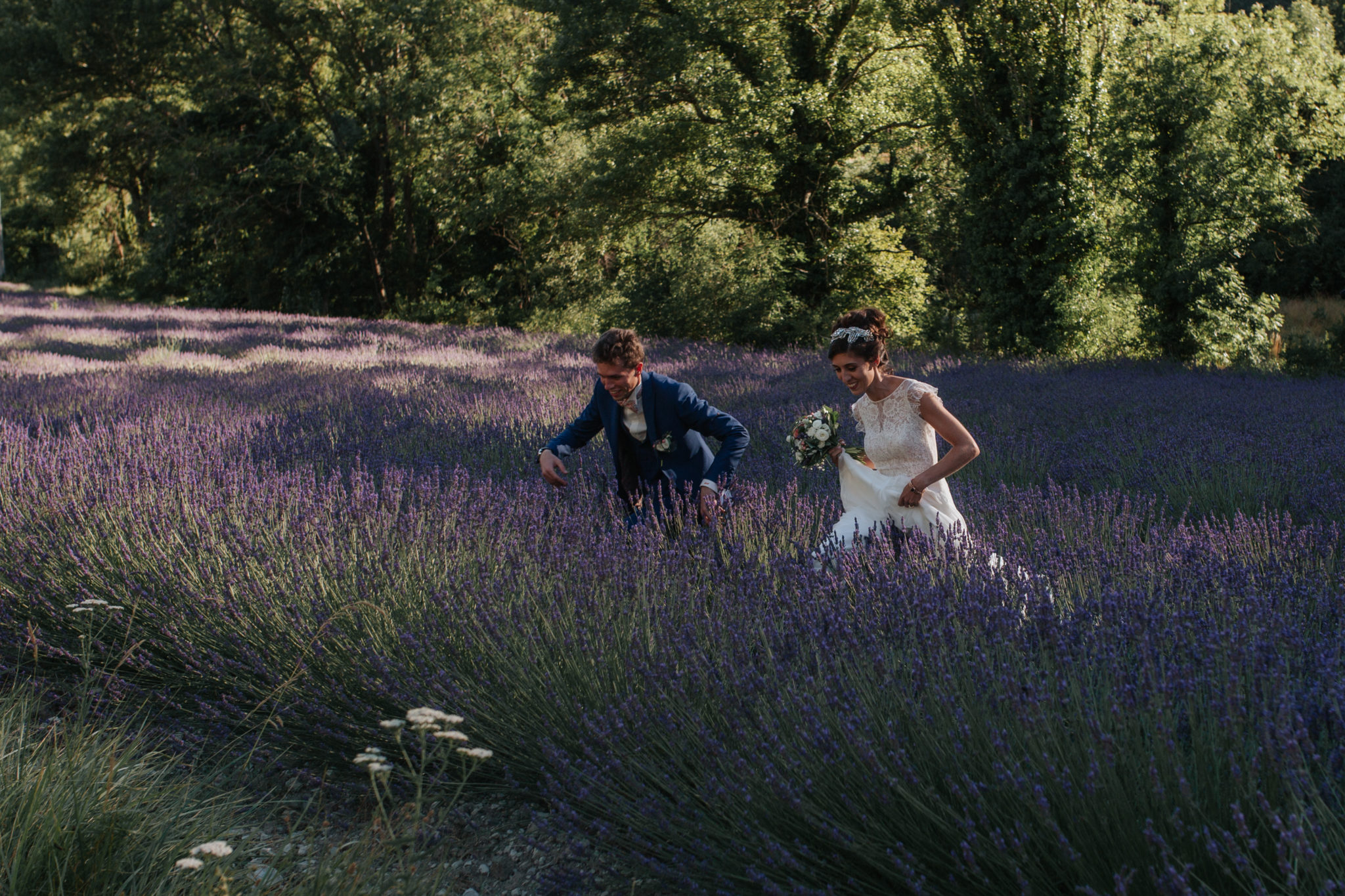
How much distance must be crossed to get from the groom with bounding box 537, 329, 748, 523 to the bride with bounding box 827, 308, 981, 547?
48cm

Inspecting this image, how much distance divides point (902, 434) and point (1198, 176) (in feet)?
36.7

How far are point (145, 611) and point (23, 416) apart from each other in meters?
3.97

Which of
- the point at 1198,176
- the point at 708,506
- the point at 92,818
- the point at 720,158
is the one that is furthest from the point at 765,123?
the point at 92,818

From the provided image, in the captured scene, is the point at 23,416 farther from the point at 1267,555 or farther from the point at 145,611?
the point at 1267,555

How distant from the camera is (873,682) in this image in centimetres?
202

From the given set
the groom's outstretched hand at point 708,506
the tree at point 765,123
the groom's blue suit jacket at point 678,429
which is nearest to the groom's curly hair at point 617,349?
the groom's blue suit jacket at point 678,429

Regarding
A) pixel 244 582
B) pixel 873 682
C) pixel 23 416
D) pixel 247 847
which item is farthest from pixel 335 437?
pixel 873 682

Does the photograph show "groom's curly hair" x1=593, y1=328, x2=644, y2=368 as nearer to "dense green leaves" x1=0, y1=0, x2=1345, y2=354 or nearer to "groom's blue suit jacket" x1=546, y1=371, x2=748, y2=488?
"groom's blue suit jacket" x1=546, y1=371, x2=748, y2=488

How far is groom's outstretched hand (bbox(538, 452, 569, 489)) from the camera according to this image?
3.68 m

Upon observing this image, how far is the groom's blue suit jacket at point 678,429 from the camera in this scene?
372 cm

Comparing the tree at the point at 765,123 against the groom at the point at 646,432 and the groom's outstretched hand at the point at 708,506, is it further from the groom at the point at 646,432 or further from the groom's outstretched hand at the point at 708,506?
the groom's outstretched hand at the point at 708,506

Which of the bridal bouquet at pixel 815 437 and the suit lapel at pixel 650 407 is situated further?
the suit lapel at pixel 650 407

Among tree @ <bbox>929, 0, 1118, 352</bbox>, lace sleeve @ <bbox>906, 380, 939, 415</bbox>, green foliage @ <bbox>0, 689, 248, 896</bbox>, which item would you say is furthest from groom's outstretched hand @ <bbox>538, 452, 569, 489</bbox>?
tree @ <bbox>929, 0, 1118, 352</bbox>

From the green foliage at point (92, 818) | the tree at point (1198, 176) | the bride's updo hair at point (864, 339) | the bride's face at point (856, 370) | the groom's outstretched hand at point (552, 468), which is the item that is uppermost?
the tree at point (1198, 176)
